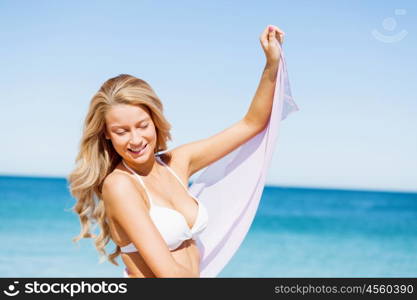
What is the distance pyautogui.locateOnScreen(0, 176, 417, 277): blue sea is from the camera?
13.0 m

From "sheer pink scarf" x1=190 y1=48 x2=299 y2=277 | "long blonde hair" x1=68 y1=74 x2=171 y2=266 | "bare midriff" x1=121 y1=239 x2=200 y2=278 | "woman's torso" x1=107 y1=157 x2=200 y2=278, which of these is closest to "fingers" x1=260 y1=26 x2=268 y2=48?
A: "sheer pink scarf" x1=190 y1=48 x2=299 y2=277

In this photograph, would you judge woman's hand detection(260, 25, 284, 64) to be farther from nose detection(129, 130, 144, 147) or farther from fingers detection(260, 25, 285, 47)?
nose detection(129, 130, 144, 147)

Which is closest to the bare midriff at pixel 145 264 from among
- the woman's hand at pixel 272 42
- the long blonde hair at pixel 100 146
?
the long blonde hair at pixel 100 146

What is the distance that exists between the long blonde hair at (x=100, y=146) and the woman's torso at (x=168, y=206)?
3.4 inches

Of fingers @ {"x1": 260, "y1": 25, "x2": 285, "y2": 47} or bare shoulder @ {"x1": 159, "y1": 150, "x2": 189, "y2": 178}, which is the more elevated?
fingers @ {"x1": 260, "y1": 25, "x2": 285, "y2": 47}

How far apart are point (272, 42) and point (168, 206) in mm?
1086

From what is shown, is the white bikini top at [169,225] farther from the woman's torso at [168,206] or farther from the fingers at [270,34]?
the fingers at [270,34]

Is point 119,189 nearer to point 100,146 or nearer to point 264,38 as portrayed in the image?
point 100,146

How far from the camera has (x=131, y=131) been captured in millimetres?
3123

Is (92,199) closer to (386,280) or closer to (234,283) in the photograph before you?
(234,283)

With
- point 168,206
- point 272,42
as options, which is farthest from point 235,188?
point 272,42

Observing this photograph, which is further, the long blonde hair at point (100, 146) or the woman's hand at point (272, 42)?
the woman's hand at point (272, 42)

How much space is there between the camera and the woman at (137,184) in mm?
3012

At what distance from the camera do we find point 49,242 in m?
15.9
